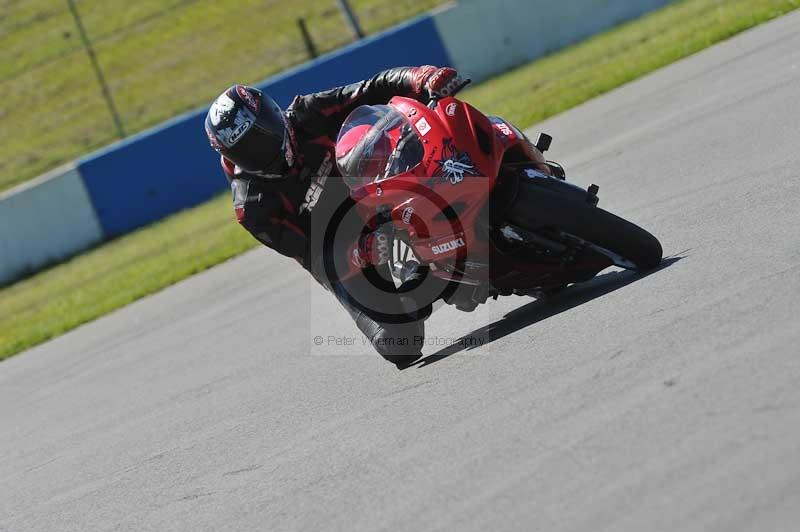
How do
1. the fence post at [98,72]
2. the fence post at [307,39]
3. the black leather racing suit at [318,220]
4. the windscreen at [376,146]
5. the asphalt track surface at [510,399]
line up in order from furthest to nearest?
the fence post at [307,39] → the fence post at [98,72] → the black leather racing suit at [318,220] → the windscreen at [376,146] → the asphalt track surface at [510,399]

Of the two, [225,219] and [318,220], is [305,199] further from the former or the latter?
[225,219]

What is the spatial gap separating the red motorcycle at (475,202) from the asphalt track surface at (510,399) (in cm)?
27

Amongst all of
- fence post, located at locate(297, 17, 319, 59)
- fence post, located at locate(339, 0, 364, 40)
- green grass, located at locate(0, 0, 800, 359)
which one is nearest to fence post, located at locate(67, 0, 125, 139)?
green grass, located at locate(0, 0, 800, 359)

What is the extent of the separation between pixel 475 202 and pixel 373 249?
71 centimetres

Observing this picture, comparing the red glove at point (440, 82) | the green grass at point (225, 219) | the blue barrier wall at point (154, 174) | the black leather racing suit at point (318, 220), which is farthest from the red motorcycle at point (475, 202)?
the blue barrier wall at point (154, 174)

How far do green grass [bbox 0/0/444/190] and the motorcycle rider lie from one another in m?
14.4

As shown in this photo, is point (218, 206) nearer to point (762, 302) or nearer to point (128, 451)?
point (128, 451)

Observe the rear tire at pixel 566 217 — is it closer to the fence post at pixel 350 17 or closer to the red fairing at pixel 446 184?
the red fairing at pixel 446 184

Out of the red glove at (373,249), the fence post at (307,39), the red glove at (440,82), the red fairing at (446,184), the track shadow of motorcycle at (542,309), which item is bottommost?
the fence post at (307,39)

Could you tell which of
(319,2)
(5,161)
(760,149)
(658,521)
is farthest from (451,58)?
(658,521)

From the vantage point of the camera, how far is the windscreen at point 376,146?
18.5 feet

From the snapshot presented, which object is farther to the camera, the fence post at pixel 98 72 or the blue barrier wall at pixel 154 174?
the fence post at pixel 98 72

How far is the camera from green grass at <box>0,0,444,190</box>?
20.8 m

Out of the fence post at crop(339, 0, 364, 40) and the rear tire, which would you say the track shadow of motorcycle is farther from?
the fence post at crop(339, 0, 364, 40)
